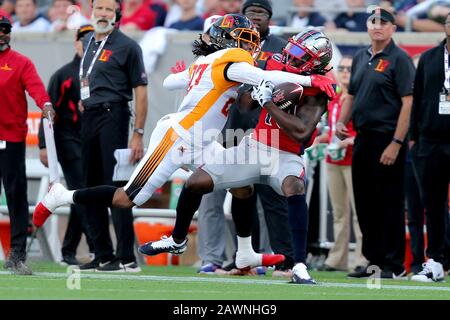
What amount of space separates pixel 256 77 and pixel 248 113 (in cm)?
179

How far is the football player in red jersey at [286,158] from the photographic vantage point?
8859 mm

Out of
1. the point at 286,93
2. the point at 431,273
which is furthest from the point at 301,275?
the point at 431,273

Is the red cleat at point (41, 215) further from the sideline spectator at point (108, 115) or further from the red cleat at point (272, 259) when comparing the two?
the red cleat at point (272, 259)

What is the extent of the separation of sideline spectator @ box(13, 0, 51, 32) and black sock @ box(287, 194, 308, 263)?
292 inches

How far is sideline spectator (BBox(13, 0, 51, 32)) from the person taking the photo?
15.7 m

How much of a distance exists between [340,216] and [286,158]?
344 cm

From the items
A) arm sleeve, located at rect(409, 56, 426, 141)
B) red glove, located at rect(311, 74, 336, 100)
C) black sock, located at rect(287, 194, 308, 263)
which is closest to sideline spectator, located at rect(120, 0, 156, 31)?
arm sleeve, located at rect(409, 56, 426, 141)

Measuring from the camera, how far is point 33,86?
9891 millimetres

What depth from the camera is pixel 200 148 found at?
9234 mm

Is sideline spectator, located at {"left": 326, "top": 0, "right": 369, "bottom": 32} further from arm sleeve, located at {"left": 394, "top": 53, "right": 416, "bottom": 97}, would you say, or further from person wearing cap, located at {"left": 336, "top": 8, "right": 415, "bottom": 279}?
arm sleeve, located at {"left": 394, "top": 53, "right": 416, "bottom": 97}

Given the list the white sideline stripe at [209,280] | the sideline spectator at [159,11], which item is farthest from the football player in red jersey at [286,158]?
the sideline spectator at [159,11]
